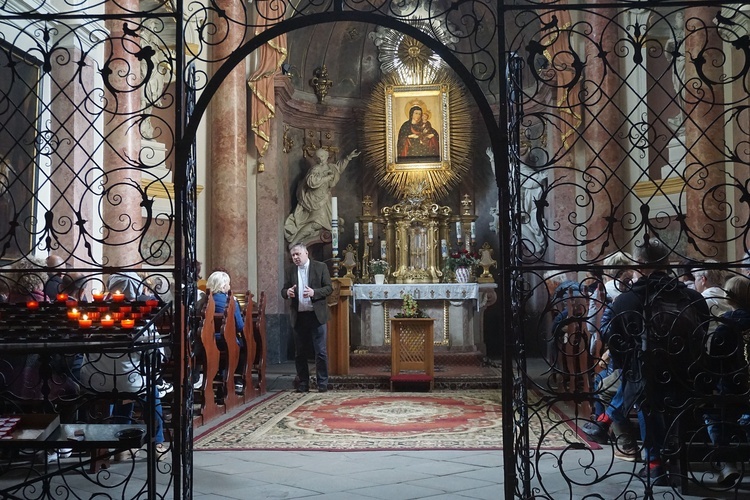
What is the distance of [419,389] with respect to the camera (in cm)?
1034

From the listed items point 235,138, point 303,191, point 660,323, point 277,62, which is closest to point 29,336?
point 660,323

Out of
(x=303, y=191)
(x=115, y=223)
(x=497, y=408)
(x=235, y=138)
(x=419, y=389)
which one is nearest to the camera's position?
(x=497, y=408)

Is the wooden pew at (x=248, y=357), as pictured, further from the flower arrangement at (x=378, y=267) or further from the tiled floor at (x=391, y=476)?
the flower arrangement at (x=378, y=267)

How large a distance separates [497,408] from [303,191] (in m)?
7.00

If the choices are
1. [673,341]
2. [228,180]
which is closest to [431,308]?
[228,180]

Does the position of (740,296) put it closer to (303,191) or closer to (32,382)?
(32,382)

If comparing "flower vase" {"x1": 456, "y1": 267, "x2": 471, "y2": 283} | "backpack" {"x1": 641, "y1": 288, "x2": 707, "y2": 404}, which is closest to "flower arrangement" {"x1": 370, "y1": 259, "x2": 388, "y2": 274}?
"flower vase" {"x1": 456, "y1": 267, "x2": 471, "y2": 283}

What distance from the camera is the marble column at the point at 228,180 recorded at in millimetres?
12172

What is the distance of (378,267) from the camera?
14438 millimetres

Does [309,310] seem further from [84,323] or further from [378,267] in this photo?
[84,323]

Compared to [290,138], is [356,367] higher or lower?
lower

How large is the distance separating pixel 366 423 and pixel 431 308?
5431 millimetres

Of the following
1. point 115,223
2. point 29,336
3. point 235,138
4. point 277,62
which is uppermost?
point 277,62

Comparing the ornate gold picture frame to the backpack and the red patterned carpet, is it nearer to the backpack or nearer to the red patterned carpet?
the red patterned carpet
